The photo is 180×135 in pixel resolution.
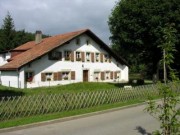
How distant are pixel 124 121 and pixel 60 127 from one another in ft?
10.4

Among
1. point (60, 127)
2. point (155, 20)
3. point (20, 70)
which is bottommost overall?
point (60, 127)

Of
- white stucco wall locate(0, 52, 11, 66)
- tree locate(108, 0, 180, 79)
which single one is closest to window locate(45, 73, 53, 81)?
tree locate(108, 0, 180, 79)

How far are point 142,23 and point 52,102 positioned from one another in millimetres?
22064

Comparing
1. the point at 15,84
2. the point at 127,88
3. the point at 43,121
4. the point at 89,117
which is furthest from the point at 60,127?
the point at 15,84

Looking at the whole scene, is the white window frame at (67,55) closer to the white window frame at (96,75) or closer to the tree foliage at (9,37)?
the white window frame at (96,75)

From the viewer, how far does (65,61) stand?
43.5 metres

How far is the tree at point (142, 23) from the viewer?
35594mm

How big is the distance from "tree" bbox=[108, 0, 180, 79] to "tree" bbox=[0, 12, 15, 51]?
143 ft

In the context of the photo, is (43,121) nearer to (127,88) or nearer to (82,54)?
(127,88)

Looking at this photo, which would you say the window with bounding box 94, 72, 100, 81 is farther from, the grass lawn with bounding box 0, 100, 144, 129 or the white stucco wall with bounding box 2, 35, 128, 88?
the grass lawn with bounding box 0, 100, 144, 129

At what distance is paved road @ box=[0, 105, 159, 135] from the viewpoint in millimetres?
12969

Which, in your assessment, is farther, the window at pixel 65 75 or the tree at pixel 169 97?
the window at pixel 65 75

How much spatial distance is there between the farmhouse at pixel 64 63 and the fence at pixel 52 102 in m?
18.6

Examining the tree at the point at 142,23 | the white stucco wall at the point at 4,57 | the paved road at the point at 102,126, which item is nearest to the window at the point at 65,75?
the tree at the point at 142,23
